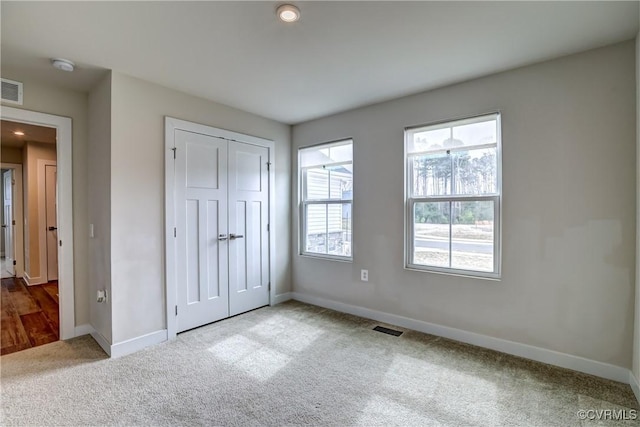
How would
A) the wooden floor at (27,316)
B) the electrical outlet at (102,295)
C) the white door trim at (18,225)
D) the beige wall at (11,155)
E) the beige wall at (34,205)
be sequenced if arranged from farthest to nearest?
the white door trim at (18,225)
the beige wall at (11,155)
the beige wall at (34,205)
the wooden floor at (27,316)
the electrical outlet at (102,295)

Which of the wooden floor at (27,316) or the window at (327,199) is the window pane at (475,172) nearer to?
the window at (327,199)

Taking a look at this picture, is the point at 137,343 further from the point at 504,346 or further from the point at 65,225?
the point at 504,346

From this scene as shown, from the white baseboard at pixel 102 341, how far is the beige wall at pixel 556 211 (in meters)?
2.78

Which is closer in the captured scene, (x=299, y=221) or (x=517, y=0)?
(x=517, y=0)

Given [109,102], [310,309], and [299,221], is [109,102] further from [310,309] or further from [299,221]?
[310,309]

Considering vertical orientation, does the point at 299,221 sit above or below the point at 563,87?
below

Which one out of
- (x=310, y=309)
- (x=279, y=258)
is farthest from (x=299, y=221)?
(x=310, y=309)

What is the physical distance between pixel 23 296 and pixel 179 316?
3.16m

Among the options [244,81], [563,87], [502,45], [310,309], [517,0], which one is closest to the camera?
[517,0]

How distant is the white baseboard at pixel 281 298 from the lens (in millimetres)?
4102

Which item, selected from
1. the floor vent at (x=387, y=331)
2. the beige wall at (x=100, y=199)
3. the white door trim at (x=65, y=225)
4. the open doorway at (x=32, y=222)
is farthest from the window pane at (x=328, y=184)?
the open doorway at (x=32, y=222)

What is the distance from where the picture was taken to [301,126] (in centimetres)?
422

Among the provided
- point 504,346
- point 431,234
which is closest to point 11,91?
point 431,234

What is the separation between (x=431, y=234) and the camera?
3141 millimetres
